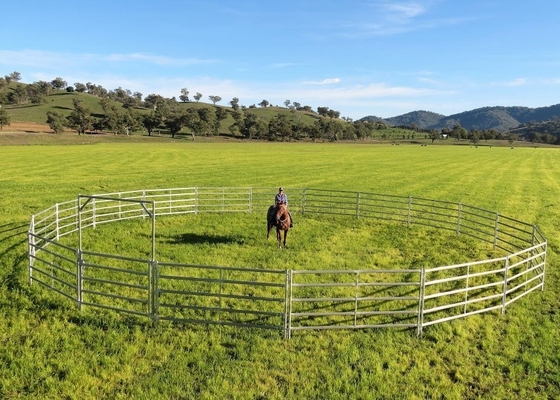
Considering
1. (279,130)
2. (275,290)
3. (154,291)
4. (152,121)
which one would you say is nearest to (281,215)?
(275,290)

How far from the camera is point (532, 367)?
8391mm

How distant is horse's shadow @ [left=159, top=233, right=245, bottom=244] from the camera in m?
16.3

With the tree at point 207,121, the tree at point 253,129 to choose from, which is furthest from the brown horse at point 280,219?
the tree at point 253,129

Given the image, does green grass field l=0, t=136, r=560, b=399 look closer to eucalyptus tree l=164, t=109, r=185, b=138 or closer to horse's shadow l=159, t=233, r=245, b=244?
horse's shadow l=159, t=233, r=245, b=244

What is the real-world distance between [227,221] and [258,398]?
13.9 m

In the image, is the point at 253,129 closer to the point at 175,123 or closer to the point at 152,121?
the point at 175,123

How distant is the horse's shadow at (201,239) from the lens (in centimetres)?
1627

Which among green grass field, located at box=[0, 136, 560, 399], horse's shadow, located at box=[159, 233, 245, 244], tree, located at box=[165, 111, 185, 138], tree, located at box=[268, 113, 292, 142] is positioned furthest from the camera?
tree, located at box=[268, 113, 292, 142]

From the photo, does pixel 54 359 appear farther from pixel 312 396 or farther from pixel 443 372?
pixel 443 372

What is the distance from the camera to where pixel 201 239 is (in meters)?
16.8

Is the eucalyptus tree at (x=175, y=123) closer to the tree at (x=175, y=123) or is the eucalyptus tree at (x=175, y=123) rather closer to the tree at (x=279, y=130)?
the tree at (x=175, y=123)

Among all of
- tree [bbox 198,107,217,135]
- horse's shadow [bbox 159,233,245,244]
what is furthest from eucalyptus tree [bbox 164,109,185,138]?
horse's shadow [bbox 159,233,245,244]

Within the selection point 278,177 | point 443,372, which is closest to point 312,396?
point 443,372

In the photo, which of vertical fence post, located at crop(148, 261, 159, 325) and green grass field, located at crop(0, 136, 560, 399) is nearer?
green grass field, located at crop(0, 136, 560, 399)
